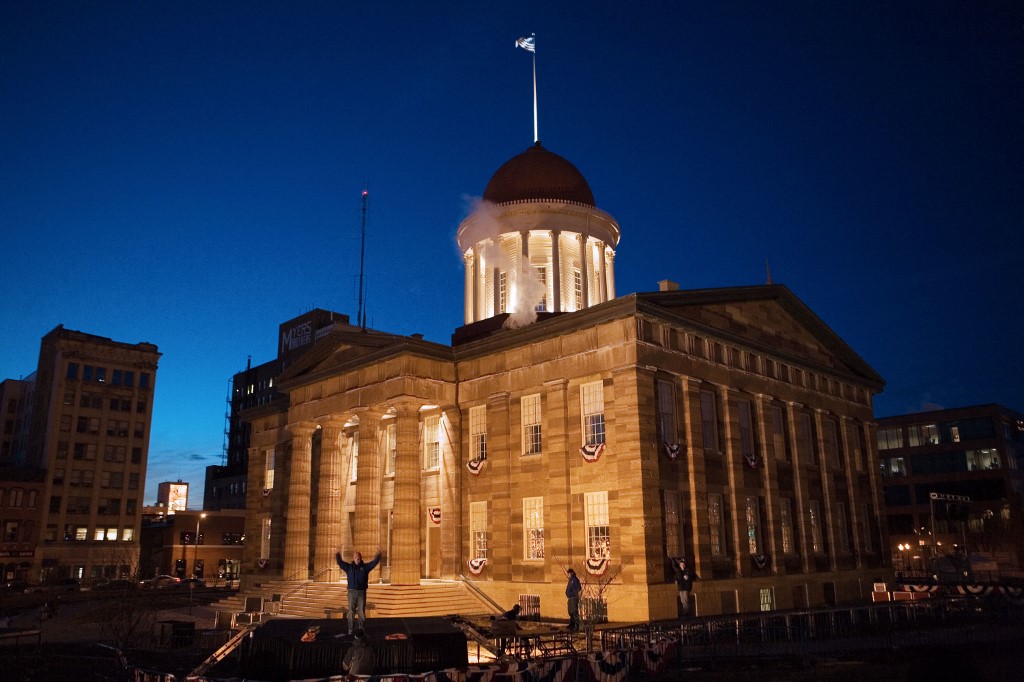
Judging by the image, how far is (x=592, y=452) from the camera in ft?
105

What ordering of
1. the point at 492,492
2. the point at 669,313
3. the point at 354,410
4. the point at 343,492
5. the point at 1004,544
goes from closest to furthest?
the point at 669,313
the point at 492,492
the point at 354,410
the point at 343,492
the point at 1004,544

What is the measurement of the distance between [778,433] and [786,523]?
4.33 meters

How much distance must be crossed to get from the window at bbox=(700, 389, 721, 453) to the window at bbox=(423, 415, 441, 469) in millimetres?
12576

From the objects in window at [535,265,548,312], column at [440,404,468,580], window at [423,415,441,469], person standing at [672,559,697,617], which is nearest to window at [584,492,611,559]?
person standing at [672,559,697,617]

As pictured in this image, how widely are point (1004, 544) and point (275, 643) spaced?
83.0 metres

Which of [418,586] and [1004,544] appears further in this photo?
[1004,544]

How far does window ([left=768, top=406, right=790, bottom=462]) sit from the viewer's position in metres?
38.6

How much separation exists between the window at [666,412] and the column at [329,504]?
16607mm

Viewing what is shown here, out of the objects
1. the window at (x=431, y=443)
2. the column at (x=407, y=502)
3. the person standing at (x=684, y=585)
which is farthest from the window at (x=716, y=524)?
the window at (x=431, y=443)

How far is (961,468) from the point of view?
84625 millimetres

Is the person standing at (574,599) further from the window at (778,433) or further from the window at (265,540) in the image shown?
the window at (265,540)

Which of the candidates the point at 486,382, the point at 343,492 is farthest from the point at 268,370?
the point at 486,382

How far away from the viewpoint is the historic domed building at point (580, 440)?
103 feet

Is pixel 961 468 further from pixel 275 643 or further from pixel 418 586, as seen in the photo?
pixel 275 643
